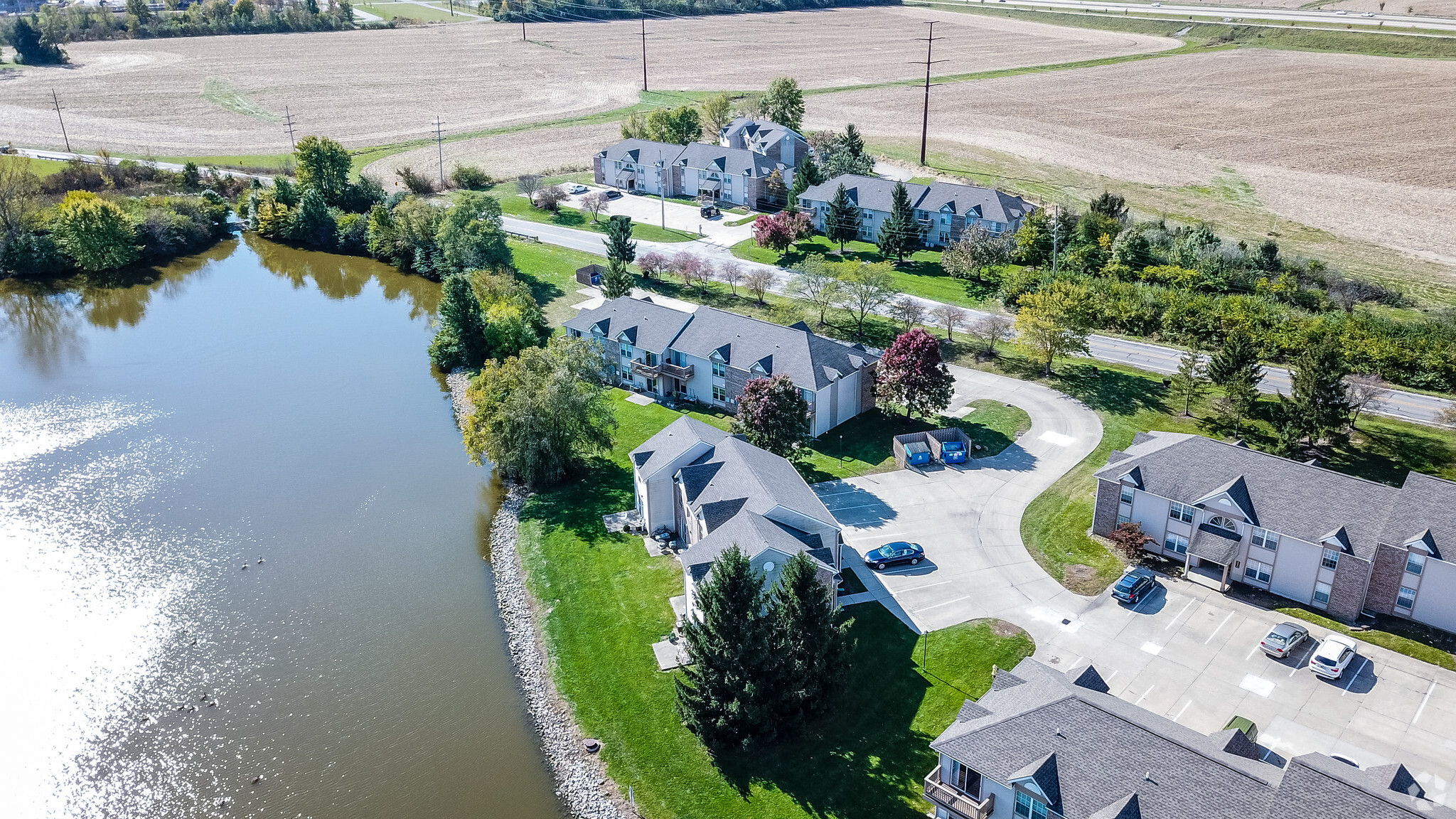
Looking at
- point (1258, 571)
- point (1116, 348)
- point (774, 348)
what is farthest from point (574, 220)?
point (1258, 571)

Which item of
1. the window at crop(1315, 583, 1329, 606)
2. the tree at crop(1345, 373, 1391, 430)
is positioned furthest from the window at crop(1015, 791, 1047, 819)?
the tree at crop(1345, 373, 1391, 430)

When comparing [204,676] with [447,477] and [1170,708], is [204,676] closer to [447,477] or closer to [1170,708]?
[447,477]

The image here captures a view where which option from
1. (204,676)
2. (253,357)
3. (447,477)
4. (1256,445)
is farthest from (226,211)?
(1256,445)

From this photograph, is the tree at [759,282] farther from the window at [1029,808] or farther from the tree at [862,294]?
the window at [1029,808]

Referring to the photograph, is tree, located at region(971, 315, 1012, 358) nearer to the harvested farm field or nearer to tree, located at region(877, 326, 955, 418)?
tree, located at region(877, 326, 955, 418)

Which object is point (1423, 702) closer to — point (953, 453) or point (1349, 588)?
point (1349, 588)

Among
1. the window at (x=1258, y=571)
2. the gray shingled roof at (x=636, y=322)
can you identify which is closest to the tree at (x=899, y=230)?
the gray shingled roof at (x=636, y=322)
